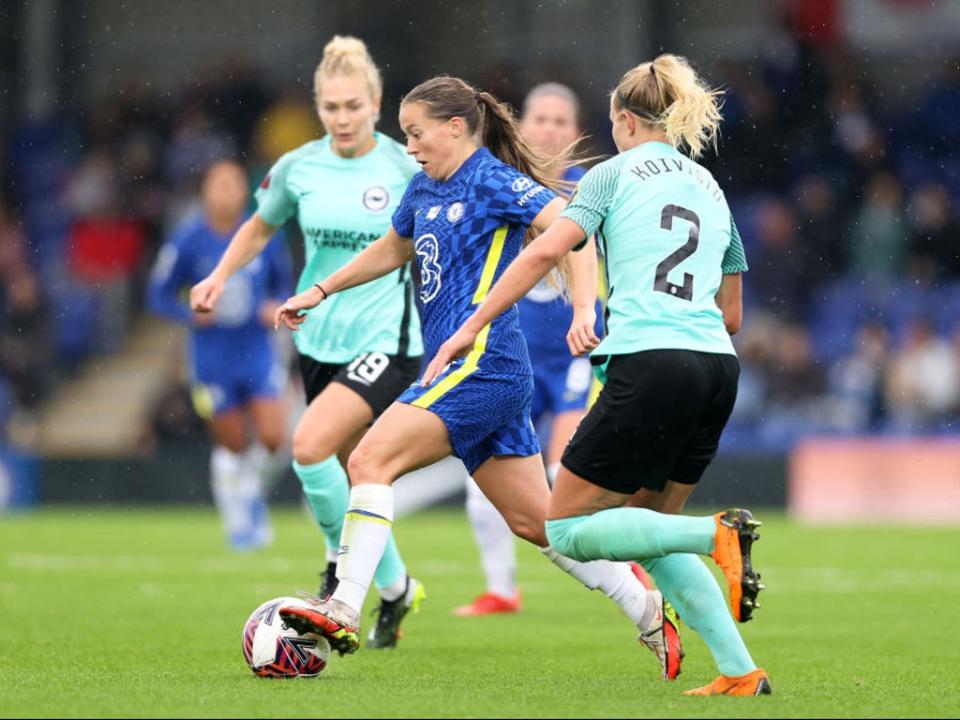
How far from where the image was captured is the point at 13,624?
328 inches

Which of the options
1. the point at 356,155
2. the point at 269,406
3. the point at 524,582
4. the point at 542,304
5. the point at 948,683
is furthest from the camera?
the point at 269,406

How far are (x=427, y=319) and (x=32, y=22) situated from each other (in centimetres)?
1697

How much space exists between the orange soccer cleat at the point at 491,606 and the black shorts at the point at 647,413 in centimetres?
371

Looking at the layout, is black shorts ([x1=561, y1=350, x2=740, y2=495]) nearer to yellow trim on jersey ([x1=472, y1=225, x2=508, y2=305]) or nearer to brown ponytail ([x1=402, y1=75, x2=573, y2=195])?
yellow trim on jersey ([x1=472, y1=225, x2=508, y2=305])

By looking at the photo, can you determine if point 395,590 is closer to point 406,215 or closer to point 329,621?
point 329,621

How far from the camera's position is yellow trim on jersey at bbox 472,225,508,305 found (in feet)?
20.9

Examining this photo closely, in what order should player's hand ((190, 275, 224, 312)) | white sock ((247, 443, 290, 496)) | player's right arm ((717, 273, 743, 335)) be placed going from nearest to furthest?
player's right arm ((717, 273, 743, 335))
player's hand ((190, 275, 224, 312))
white sock ((247, 443, 290, 496))

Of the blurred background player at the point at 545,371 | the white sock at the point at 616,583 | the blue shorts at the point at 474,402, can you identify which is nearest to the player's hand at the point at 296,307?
the blue shorts at the point at 474,402

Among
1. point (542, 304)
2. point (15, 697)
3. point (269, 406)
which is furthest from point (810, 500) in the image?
point (15, 697)

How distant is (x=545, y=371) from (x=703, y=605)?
3730mm

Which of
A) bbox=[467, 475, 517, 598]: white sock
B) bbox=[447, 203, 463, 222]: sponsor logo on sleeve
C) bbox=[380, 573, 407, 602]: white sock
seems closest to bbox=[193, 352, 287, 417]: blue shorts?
bbox=[467, 475, 517, 598]: white sock

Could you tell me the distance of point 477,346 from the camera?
249 inches

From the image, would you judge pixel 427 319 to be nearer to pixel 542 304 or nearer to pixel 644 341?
pixel 644 341

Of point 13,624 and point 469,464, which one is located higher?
point 469,464
